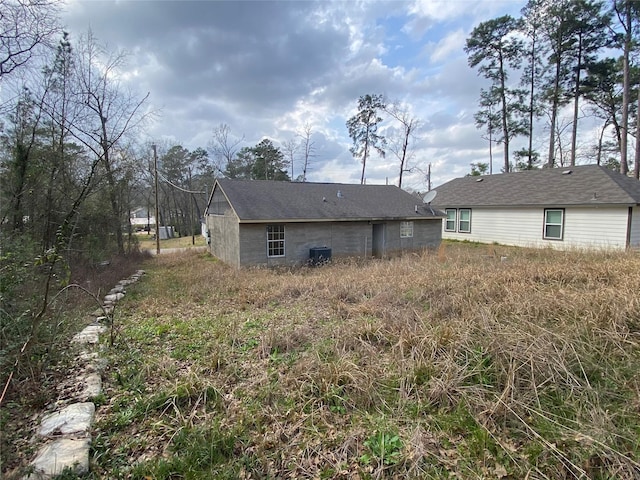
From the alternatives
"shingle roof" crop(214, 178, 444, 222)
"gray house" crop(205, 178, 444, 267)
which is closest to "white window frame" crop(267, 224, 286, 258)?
"gray house" crop(205, 178, 444, 267)

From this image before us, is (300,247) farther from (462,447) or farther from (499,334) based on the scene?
(462,447)

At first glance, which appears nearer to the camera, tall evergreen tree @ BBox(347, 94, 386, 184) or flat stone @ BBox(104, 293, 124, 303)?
flat stone @ BBox(104, 293, 124, 303)

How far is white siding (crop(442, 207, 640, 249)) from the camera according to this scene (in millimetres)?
13727

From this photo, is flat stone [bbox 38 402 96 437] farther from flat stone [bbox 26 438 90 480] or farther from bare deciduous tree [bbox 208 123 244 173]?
bare deciduous tree [bbox 208 123 244 173]

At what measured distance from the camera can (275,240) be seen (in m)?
12.7

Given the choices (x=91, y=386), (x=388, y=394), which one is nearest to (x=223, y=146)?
(x=91, y=386)

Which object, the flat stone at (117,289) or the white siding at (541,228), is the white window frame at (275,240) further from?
the white siding at (541,228)

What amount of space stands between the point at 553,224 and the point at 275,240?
14.0 m

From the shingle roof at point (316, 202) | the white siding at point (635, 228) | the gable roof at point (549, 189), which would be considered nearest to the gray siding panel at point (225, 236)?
the shingle roof at point (316, 202)

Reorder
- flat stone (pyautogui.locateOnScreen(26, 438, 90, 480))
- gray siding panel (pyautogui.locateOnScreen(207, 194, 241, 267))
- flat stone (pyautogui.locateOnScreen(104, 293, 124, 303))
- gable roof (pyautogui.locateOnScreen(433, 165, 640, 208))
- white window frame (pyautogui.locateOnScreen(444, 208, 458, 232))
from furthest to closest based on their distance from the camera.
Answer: white window frame (pyautogui.locateOnScreen(444, 208, 458, 232)) → gable roof (pyautogui.locateOnScreen(433, 165, 640, 208)) → gray siding panel (pyautogui.locateOnScreen(207, 194, 241, 267)) → flat stone (pyautogui.locateOnScreen(104, 293, 124, 303)) → flat stone (pyautogui.locateOnScreen(26, 438, 90, 480))

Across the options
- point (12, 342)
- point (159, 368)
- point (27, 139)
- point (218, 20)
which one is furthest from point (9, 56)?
point (159, 368)

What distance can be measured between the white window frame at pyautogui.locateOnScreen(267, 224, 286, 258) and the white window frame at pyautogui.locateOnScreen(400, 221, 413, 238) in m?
6.27

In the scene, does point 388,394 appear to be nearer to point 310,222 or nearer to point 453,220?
point 310,222

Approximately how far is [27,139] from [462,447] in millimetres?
11180
